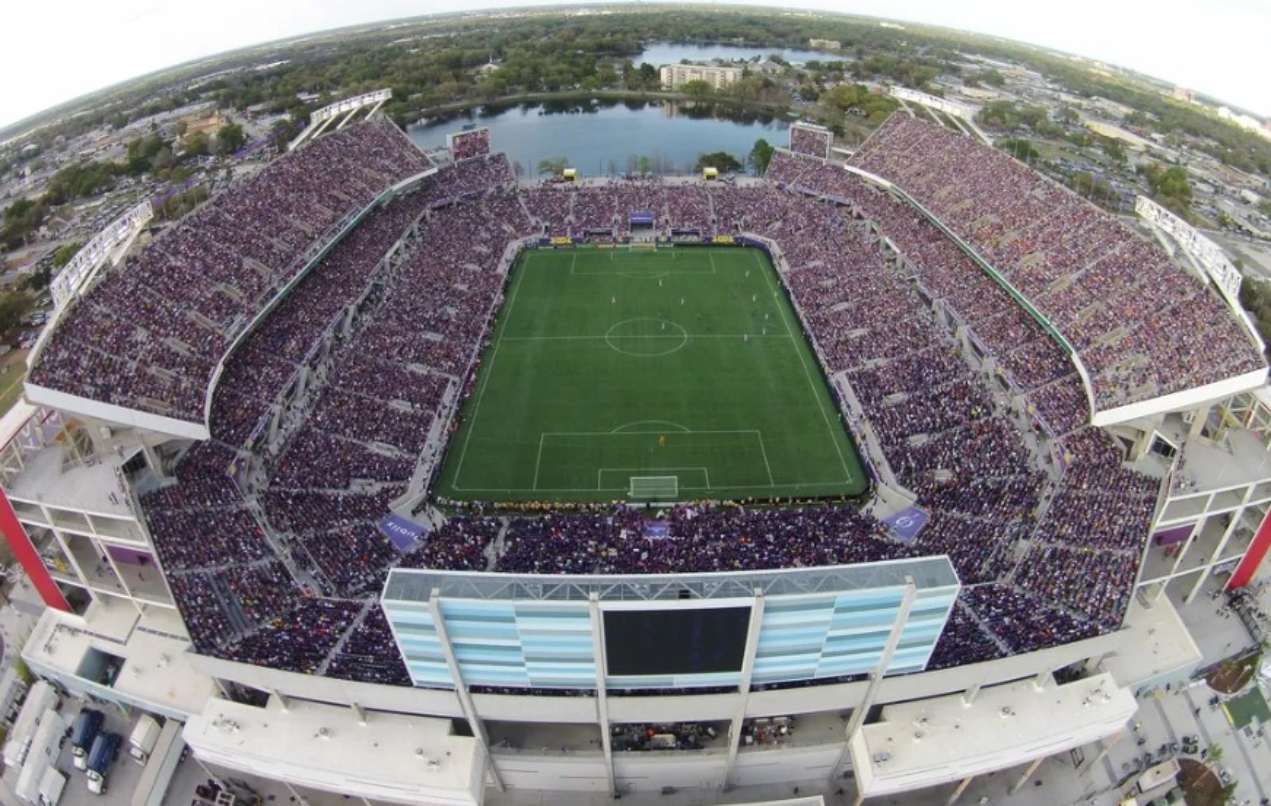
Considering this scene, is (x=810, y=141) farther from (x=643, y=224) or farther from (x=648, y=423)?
(x=648, y=423)

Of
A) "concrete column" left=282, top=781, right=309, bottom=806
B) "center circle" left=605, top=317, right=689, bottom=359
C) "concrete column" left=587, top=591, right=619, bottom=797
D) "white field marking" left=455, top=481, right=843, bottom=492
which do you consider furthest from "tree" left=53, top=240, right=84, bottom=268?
"concrete column" left=587, top=591, right=619, bottom=797

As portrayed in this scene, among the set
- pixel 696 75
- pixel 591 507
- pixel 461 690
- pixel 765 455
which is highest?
pixel 696 75

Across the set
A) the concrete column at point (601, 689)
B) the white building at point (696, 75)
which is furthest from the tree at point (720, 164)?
the concrete column at point (601, 689)

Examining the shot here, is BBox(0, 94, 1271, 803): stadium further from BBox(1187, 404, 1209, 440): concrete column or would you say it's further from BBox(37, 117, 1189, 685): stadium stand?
BBox(1187, 404, 1209, 440): concrete column

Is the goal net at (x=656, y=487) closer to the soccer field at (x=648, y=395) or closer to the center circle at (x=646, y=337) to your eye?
the soccer field at (x=648, y=395)

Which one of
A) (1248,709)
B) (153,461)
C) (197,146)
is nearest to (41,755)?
(153,461)

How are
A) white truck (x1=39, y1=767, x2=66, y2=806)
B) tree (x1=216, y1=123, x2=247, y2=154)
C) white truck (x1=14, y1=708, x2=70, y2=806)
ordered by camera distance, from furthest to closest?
tree (x1=216, y1=123, x2=247, y2=154)
white truck (x1=39, y1=767, x2=66, y2=806)
white truck (x1=14, y1=708, x2=70, y2=806)

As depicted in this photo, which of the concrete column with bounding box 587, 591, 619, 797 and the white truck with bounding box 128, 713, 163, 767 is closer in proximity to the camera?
the concrete column with bounding box 587, 591, 619, 797
